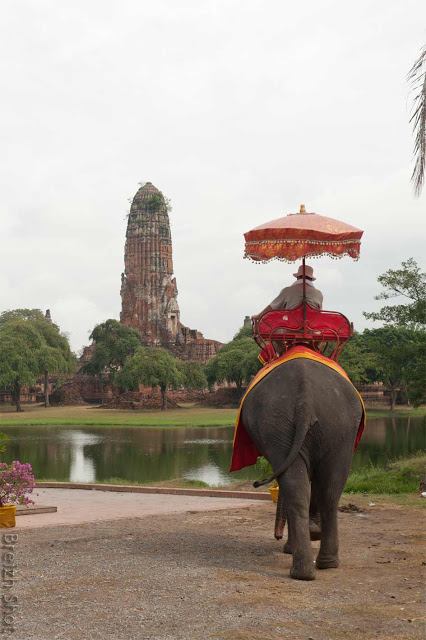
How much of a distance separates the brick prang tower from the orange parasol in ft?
244

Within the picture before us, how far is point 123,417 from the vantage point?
51.8m

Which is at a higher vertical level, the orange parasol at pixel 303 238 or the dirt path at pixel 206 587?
the orange parasol at pixel 303 238

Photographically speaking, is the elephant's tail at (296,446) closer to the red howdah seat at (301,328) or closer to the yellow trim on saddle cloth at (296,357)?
the yellow trim on saddle cloth at (296,357)

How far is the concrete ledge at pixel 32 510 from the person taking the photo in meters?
10.1

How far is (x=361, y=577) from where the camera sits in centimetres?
625

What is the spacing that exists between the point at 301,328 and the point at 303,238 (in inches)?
34.1

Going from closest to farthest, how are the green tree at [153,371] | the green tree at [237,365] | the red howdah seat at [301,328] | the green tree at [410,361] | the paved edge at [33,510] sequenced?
the red howdah seat at [301,328] < the paved edge at [33,510] < the green tree at [410,361] < the green tree at [153,371] < the green tree at [237,365]

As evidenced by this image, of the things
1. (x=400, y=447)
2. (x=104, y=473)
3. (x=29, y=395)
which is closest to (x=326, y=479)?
(x=104, y=473)

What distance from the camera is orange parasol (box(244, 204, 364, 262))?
7.46m

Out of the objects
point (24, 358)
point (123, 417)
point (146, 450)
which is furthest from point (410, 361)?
point (24, 358)

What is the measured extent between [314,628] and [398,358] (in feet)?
52.3

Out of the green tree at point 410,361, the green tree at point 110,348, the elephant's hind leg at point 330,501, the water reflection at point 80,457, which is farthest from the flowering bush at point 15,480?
the green tree at point 110,348

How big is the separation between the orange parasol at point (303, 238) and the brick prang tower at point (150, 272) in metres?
74.3

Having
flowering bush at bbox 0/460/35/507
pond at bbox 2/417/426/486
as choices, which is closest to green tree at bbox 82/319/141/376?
pond at bbox 2/417/426/486
